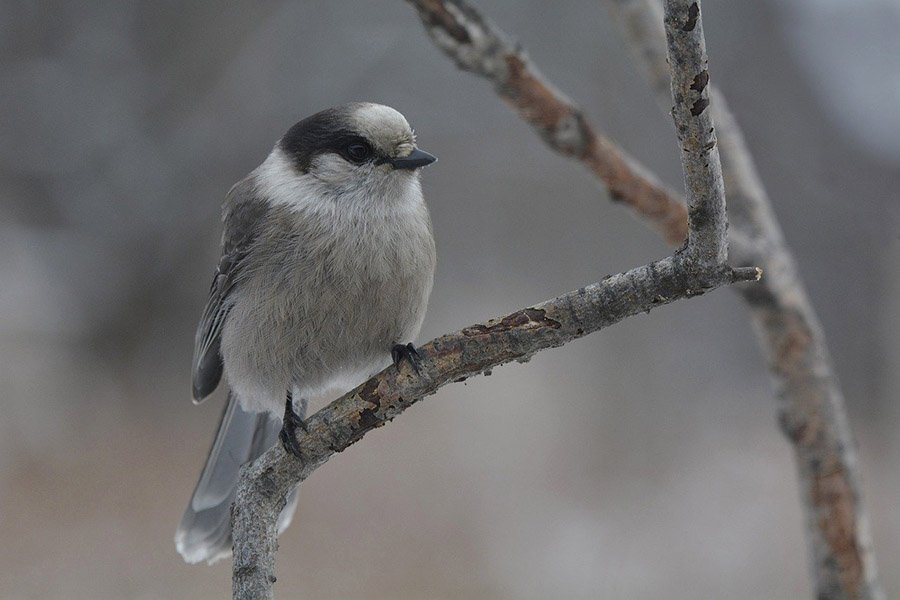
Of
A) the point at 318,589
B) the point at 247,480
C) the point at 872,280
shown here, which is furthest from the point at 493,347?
the point at 872,280

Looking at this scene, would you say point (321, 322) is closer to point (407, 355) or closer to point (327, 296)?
point (327, 296)

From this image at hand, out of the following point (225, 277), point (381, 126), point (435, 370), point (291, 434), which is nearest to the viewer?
point (435, 370)

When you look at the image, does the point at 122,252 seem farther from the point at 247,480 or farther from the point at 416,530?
the point at 247,480

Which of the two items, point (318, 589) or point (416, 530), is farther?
point (416, 530)

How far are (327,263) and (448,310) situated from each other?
5.45 m

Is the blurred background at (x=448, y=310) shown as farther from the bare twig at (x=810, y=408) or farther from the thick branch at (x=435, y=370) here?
the thick branch at (x=435, y=370)

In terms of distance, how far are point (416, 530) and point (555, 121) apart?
15.2 ft

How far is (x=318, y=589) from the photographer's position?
588 centimetres

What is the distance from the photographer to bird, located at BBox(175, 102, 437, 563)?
7.52 feet

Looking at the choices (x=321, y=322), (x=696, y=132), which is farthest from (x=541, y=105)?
(x=696, y=132)

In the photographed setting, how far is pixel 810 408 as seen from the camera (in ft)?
7.88

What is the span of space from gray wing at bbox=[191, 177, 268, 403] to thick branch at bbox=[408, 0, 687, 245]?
0.69 metres

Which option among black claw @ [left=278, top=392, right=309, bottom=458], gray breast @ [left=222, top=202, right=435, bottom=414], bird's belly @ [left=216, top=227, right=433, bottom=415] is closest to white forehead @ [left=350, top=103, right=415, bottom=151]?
gray breast @ [left=222, top=202, right=435, bottom=414]

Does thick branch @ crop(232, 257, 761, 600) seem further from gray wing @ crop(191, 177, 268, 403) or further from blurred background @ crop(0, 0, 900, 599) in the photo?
blurred background @ crop(0, 0, 900, 599)
